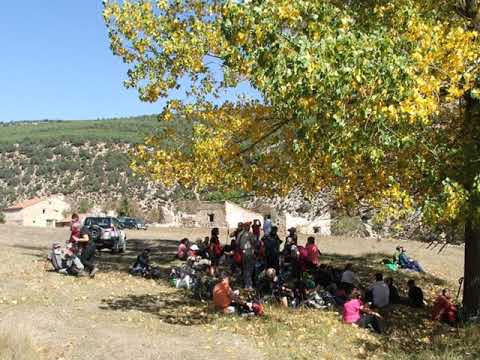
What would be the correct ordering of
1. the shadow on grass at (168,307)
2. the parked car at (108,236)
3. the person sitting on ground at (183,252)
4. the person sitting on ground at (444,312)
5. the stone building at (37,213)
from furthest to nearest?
the stone building at (37,213)
the parked car at (108,236)
the person sitting on ground at (183,252)
the person sitting on ground at (444,312)
the shadow on grass at (168,307)

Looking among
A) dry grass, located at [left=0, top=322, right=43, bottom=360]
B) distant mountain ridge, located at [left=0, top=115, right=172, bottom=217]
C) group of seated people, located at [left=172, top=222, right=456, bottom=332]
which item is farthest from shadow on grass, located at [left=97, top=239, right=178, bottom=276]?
distant mountain ridge, located at [left=0, top=115, right=172, bottom=217]

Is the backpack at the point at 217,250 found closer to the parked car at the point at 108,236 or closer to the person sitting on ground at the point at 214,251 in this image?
the person sitting on ground at the point at 214,251

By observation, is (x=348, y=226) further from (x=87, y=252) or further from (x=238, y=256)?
→ (x=87, y=252)

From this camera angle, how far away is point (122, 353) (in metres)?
10.4

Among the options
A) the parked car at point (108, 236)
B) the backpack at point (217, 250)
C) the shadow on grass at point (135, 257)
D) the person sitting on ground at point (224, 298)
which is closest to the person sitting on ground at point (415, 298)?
the person sitting on ground at point (224, 298)

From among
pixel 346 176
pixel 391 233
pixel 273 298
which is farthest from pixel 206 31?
pixel 391 233

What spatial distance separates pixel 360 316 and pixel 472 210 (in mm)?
4872

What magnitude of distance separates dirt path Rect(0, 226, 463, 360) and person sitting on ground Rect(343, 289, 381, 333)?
340 cm

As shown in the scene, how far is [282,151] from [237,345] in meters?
5.99

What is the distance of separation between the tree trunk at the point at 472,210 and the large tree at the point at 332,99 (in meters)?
0.03

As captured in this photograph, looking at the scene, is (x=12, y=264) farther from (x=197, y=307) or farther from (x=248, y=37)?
(x=248, y=37)

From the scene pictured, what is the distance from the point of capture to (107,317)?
1281 cm

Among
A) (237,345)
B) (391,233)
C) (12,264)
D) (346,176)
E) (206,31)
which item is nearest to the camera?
(237,345)

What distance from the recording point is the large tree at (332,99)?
8.41 meters
